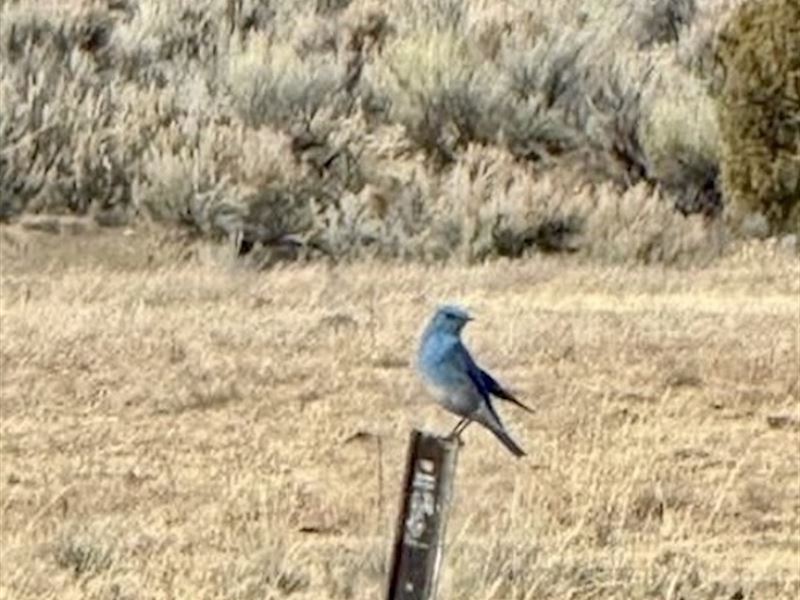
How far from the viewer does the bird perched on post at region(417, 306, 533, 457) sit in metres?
6.36

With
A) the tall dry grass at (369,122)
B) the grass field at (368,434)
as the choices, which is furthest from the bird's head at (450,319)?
the tall dry grass at (369,122)

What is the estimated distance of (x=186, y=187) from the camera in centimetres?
1816

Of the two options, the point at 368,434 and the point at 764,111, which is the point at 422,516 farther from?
the point at 764,111

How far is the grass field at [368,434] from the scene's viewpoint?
30.2ft

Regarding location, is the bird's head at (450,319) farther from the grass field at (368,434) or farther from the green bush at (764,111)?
the green bush at (764,111)

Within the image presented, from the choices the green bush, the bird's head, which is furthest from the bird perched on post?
the green bush

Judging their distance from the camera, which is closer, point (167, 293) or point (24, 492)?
point (24, 492)

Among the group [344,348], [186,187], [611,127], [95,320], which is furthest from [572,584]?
[611,127]

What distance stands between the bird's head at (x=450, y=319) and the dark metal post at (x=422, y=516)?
24cm

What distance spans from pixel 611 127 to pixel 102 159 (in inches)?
161

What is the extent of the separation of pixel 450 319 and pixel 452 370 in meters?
0.12

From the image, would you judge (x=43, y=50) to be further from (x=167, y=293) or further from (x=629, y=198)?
(x=167, y=293)

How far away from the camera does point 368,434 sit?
11945 mm

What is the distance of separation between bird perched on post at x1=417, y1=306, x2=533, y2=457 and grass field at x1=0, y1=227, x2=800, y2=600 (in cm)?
222
